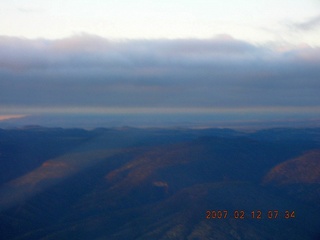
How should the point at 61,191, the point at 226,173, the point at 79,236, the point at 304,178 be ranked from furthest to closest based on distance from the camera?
the point at 226,173 < the point at 61,191 < the point at 304,178 < the point at 79,236

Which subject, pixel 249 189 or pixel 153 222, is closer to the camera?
pixel 153 222

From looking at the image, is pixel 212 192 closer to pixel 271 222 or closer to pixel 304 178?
pixel 271 222

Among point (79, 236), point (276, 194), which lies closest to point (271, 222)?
point (276, 194)
